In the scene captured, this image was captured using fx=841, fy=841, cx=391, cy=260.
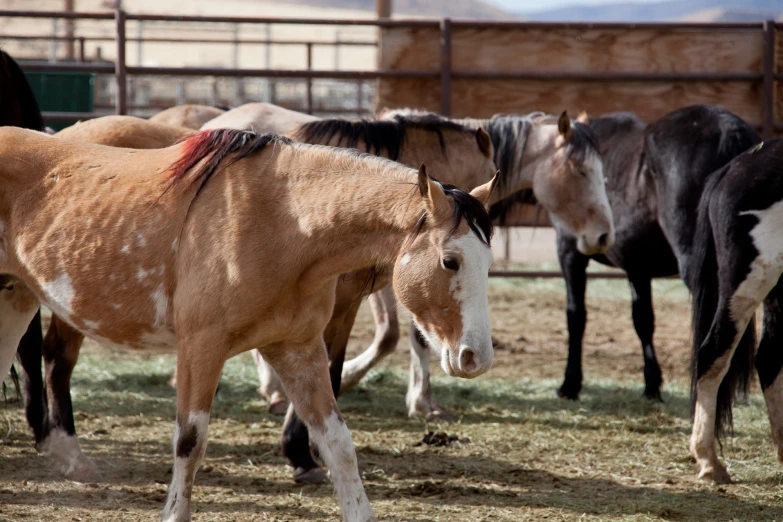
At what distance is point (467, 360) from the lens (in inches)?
108

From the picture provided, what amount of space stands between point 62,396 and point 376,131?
205 cm

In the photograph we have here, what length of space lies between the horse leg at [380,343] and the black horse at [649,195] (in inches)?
53.8

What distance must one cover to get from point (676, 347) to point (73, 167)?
5423 mm

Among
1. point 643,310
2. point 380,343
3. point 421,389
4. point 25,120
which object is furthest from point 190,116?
point 643,310

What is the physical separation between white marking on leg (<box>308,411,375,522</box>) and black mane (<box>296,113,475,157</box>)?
1.70m

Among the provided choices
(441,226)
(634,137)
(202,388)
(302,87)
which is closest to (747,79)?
(634,137)

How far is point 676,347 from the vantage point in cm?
717

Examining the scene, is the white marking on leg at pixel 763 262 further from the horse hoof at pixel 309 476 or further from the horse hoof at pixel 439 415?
the horse hoof at pixel 309 476

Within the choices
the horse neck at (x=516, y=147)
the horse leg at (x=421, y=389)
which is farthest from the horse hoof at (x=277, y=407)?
the horse neck at (x=516, y=147)

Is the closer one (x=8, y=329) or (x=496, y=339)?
(x=8, y=329)

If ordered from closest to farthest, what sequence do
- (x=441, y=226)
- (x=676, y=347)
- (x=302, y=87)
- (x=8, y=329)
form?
(x=441, y=226) → (x=8, y=329) → (x=676, y=347) → (x=302, y=87)

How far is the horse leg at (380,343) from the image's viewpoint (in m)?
5.23

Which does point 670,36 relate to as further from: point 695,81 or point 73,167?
point 73,167

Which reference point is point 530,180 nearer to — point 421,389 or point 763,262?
point 421,389
